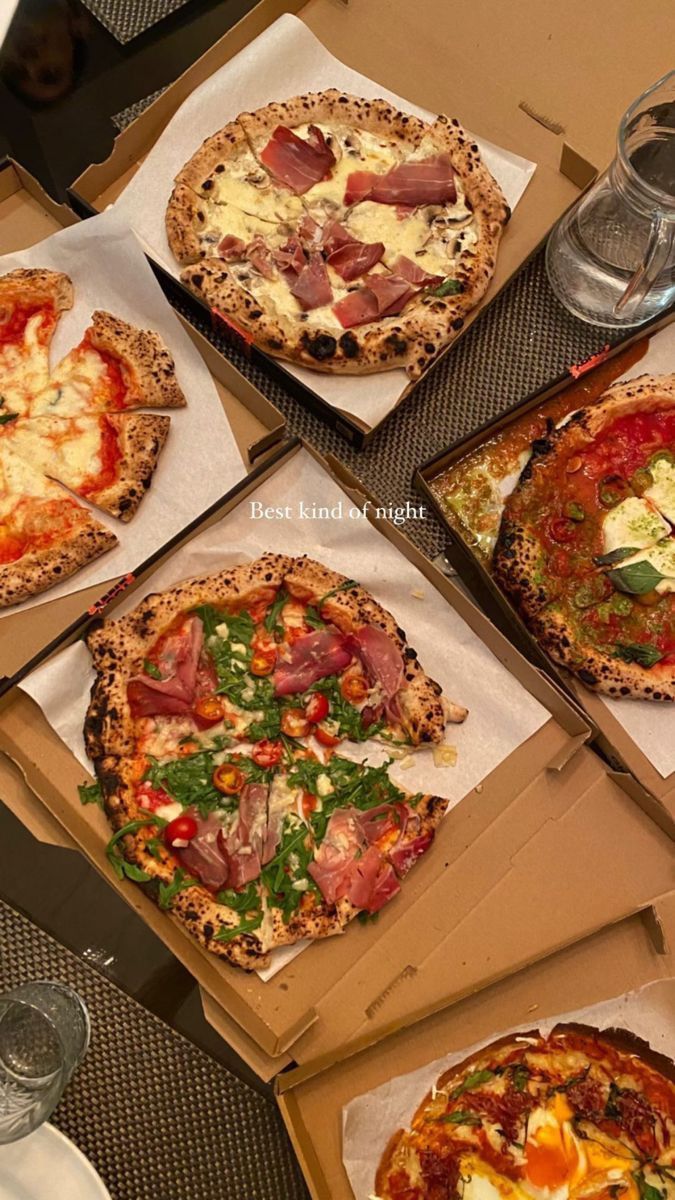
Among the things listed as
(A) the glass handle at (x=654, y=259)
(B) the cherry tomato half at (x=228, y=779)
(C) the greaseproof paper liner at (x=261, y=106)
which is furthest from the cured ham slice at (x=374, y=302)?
(B) the cherry tomato half at (x=228, y=779)

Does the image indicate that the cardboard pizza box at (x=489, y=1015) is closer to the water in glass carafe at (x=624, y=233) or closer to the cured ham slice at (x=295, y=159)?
the water in glass carafe at (x=624, y=233)

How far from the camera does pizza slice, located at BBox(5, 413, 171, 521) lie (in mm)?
2975

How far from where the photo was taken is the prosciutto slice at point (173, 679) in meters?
2.78

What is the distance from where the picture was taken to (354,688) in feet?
9.42

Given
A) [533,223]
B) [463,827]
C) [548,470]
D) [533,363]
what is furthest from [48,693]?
[533,223]

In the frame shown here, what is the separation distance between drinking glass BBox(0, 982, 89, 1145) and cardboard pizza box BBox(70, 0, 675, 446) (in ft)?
8.13

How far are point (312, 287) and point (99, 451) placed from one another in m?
0.86

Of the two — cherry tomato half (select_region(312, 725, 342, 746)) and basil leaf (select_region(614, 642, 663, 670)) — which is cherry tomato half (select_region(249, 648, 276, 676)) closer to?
cherry tomato half (select_region(312, 725, 342, 746))

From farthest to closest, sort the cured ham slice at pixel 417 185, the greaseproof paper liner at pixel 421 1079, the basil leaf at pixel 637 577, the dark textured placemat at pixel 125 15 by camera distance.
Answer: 1. the dark textured placemat at pixel 125 15
2. the cured ham slice at pixel 417 185
3. the basil leaf at pixel 637 577
4. the greaseproof paper liner at pixel 421 1079

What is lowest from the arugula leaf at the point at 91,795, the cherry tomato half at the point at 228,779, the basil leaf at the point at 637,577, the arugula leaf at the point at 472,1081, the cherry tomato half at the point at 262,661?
the arugula leaf at the point at 472,1081

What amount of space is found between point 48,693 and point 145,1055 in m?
1.06

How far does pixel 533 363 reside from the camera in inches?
132

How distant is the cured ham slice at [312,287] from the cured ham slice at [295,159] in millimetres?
342

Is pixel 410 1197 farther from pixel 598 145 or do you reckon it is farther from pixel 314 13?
pixel 314 13
